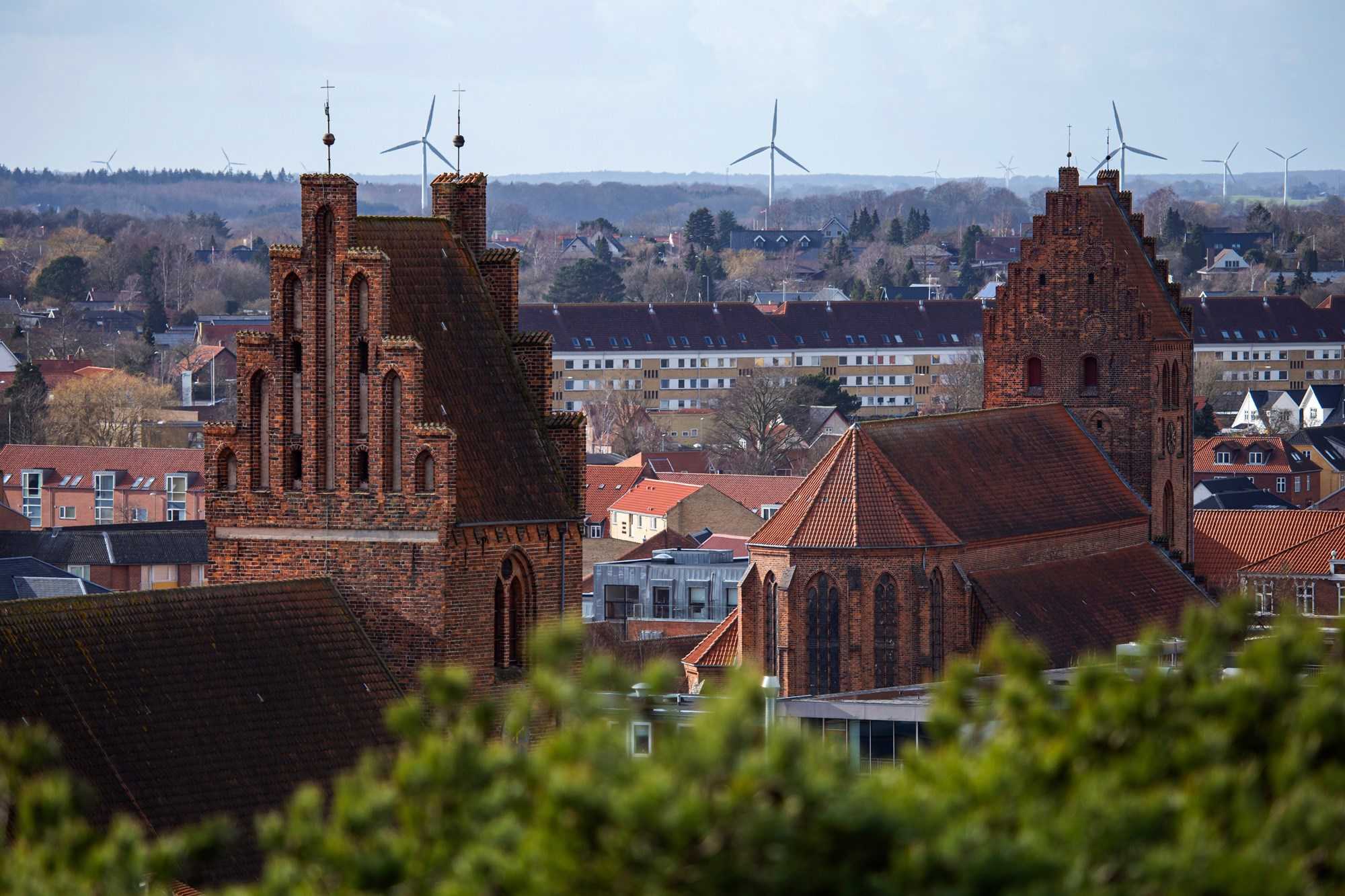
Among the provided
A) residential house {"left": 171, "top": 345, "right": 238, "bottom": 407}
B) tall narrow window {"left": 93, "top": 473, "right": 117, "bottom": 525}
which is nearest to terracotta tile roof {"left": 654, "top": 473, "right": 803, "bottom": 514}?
tall narrow window {"left": 93, "top": 473, "right": 117, "bottom": 525}

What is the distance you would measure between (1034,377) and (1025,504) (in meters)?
9.73

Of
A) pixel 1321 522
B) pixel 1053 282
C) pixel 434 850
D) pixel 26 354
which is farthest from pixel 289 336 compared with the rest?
pixel 26 354

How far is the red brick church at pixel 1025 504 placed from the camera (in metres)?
63.7

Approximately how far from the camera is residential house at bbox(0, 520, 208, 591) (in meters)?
86.4

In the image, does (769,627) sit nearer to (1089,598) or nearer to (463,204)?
(1089,598)

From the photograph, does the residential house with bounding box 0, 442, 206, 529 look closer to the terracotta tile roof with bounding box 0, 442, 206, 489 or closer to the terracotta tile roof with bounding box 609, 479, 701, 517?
the terracotta tile roof with bounding box 0, 442, 206, 489

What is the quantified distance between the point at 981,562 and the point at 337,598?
32323 millimetres

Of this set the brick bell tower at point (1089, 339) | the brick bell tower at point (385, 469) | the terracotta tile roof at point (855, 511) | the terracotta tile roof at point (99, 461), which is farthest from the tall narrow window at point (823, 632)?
the terracotta tile roof at point (99, 461)

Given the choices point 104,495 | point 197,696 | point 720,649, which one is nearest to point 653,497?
point 104,495

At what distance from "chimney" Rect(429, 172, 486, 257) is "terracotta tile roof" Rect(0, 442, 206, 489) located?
2921 inches

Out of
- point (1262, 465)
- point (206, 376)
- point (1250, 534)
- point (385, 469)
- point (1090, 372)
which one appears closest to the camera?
point (385, 469)

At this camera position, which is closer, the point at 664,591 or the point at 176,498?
the point at 664,591

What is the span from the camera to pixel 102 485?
115m

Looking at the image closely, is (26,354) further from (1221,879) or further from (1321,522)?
(1221,879)
